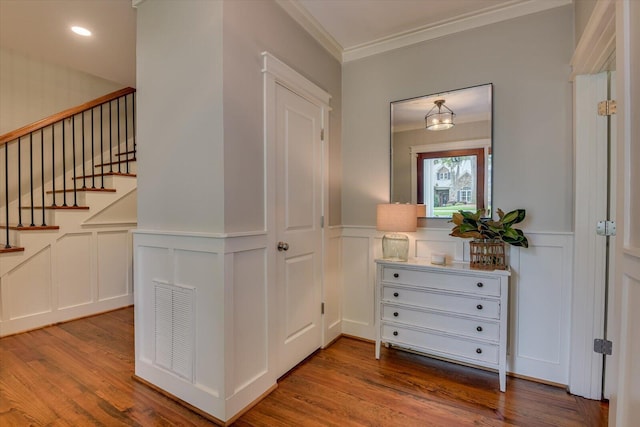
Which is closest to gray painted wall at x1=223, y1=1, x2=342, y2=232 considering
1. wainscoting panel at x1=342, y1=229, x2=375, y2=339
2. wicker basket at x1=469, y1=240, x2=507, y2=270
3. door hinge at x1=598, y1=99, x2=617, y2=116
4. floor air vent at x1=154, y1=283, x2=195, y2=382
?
floor air vent at x1=154, y1=283, x2=195, y2=382

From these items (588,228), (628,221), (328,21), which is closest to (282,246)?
(628,221)

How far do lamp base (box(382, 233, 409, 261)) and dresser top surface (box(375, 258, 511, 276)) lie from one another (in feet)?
0.25

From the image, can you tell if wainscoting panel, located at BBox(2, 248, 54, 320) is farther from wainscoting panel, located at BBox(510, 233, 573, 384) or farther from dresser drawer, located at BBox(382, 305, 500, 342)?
wainscoting panel, located at BBox(510, 233, 573, 384)

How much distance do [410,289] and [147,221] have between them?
193 cm

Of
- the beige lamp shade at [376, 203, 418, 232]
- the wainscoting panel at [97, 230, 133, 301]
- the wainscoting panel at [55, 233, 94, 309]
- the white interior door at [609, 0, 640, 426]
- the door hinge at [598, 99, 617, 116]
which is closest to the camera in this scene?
the white interior door at [609, 0, 640, 426]

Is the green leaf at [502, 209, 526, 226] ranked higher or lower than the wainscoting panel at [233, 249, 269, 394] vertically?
higher

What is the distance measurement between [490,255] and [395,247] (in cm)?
68

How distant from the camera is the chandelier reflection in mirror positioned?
237cm

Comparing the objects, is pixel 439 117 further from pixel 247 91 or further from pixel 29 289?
pixel 29 289

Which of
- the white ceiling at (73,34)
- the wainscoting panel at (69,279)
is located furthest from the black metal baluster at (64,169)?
the white ceiling at (73,34)

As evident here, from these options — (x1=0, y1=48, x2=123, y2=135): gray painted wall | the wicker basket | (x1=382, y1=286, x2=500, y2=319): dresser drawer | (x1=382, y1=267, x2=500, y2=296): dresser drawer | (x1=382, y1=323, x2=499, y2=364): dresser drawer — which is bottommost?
(x1=382, y1=323, x2=499, y2=364): dresser drawer

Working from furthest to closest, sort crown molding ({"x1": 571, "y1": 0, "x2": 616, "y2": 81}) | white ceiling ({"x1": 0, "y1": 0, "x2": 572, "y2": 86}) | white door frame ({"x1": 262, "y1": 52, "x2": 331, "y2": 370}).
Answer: white ceiling ({"x1": 0, "y1": 0, "x2": 572, "y2": 86}) → white door frame ({"x1": 262, "y1": 52, "x2": 331, "y2": 370}) → crown molding ({"x1": 571, "y1": 0, "x2": 616, "y2": 81})

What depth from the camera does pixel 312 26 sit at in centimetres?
238

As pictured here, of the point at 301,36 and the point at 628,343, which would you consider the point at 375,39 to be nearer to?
the point at 301,36
